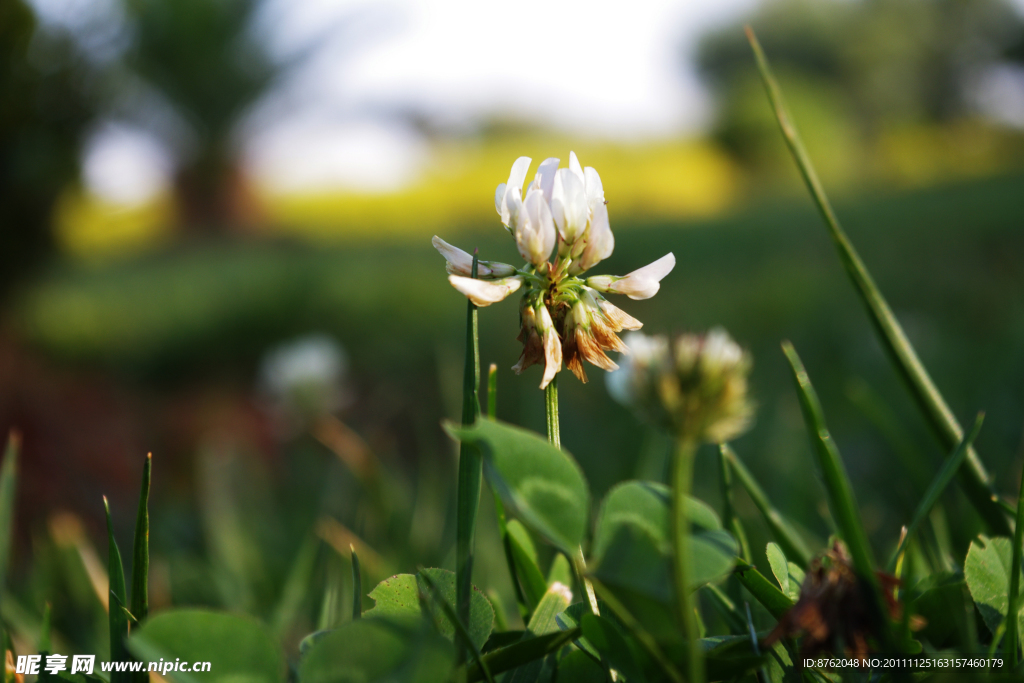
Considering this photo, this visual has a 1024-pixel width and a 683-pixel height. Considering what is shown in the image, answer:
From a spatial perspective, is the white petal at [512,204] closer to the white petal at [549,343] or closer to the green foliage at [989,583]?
the white petal at [549,343]

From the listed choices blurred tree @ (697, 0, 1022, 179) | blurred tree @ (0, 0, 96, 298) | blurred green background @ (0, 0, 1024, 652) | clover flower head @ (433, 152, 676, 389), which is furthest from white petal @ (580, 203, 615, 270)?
blurred tree @ (697, 0, 1022, 179)

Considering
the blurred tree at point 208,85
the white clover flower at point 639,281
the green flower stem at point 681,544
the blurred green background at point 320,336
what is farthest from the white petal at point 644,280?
the blurred tree at point 208,85

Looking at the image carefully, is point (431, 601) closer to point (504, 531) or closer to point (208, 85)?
point (504, 531)

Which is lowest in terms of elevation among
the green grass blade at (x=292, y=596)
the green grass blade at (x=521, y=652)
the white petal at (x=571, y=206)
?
the green grass blade at (x=292, y=596)

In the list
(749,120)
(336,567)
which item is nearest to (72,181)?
(336,567)

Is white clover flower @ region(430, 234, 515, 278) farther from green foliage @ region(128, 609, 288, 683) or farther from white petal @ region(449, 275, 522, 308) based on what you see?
green foliage @ region(128, 609, 288, 683)

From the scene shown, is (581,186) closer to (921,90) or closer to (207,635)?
(207,635)

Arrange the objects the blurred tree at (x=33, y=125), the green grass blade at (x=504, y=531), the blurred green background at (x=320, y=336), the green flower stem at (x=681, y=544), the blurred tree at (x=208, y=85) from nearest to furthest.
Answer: the green flower stem at (x=681, y=544) < the green grass blade at (x=504, y=531) < the blurred green background at (x=320, y=336) < the blurred tree at (x=33, y=125) < the blurred tree at (x=208, y=85)
